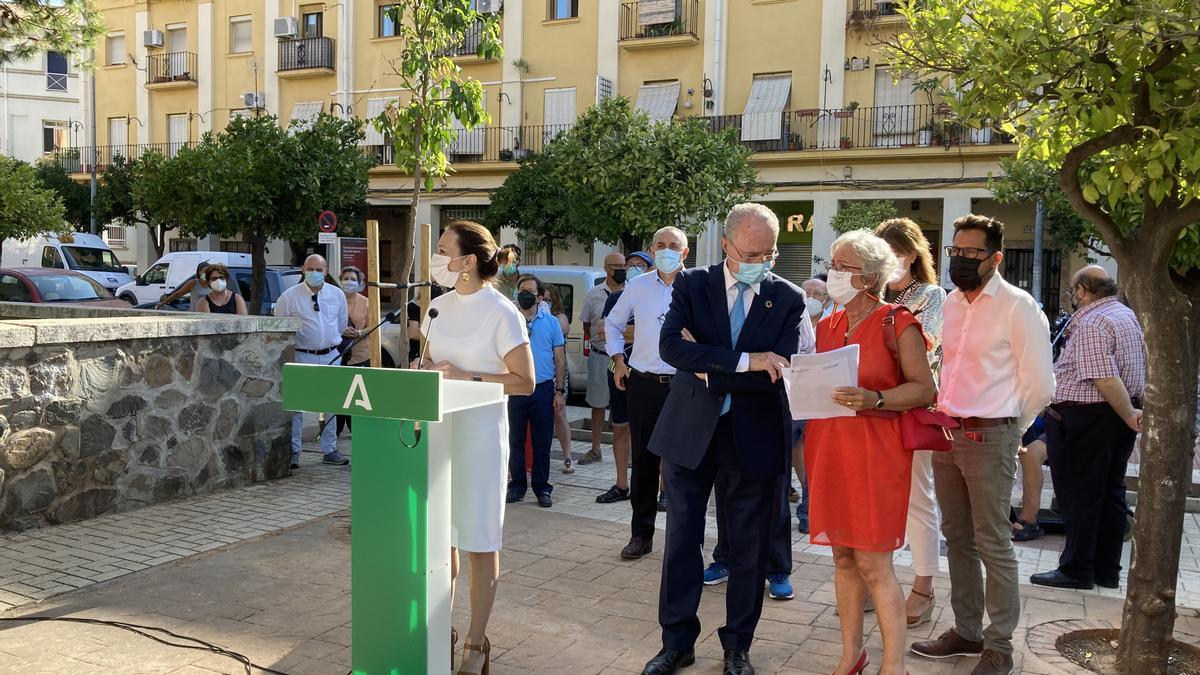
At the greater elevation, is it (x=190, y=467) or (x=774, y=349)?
(x=774, y=349)

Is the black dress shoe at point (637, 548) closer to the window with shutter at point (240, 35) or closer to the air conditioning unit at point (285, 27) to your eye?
the air conditioning unit at point (285, 27)

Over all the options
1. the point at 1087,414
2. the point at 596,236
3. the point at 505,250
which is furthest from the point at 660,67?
the point at 1087,414

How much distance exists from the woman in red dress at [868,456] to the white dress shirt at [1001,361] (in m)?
0.66

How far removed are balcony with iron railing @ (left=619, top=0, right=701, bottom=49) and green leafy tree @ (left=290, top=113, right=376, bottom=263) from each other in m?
8.13

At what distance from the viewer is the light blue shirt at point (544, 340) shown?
8031 millimetres

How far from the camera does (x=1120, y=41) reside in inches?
151

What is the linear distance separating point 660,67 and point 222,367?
22558 millimetres

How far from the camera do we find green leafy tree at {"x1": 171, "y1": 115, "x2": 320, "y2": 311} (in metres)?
22.2

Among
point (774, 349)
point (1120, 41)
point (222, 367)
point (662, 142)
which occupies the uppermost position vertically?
point (662, 142)

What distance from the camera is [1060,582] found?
571 centimetres

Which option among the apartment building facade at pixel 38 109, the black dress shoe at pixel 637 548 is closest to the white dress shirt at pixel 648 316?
the black dress shoe at pixel 637 548

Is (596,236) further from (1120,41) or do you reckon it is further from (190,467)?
(1120,41)

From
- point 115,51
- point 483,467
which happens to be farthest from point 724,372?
point 115,51

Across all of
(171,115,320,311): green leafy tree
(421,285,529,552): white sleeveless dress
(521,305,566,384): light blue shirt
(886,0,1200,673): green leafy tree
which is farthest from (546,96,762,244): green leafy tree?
(421,285,529,552): white sleeveless dress
